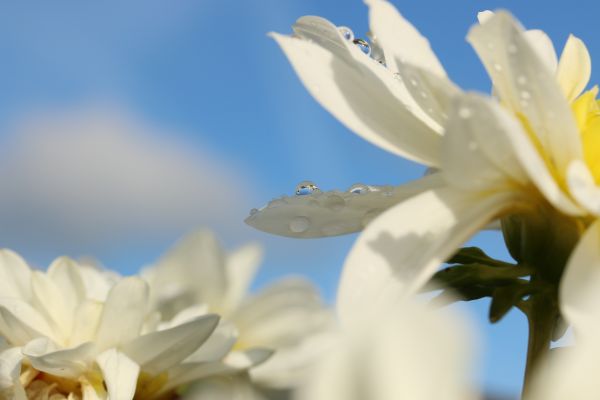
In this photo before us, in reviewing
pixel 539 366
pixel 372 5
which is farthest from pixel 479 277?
pixel 372 5

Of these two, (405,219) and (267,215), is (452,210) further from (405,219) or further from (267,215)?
(267,215)

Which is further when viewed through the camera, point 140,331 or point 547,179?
point 140,331

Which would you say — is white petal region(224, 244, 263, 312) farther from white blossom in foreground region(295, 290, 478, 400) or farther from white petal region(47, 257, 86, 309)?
white blossom in foreground region(295, 290, 478, 400)

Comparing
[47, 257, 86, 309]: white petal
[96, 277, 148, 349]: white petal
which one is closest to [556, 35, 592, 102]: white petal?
[96, 277, 148, 349]: white petal

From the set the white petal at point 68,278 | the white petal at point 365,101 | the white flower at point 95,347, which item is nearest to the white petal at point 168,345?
the white flower at point 95,347

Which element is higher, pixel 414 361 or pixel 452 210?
pixel 452 210

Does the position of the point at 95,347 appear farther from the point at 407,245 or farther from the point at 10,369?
the point at 407,245
